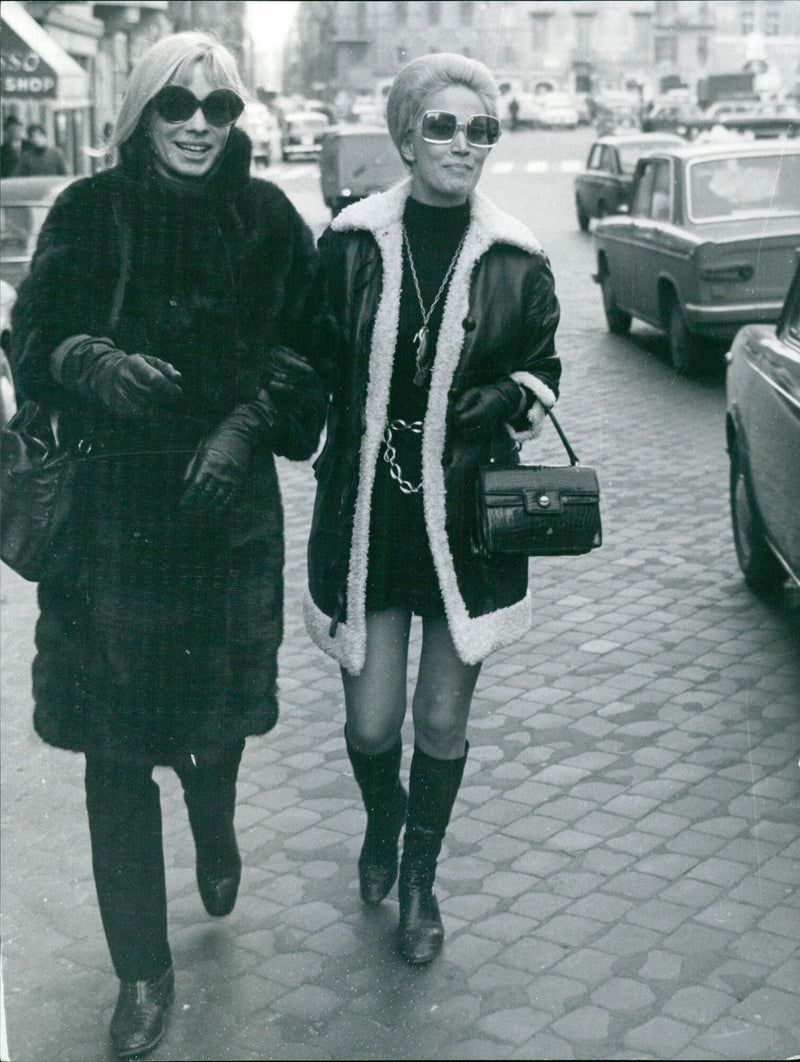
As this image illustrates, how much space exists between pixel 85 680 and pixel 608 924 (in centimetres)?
132

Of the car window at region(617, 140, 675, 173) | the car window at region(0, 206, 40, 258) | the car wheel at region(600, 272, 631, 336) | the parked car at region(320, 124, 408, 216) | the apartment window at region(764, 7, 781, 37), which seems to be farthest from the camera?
the car window at region(617, 140, 675, 173)

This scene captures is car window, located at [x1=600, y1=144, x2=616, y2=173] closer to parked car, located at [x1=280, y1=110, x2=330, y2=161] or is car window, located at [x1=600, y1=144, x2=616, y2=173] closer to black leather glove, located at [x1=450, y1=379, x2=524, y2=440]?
parked car, located at [x1=280, y1=110, x2=330, y2=161]

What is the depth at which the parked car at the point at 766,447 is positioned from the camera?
5.25m

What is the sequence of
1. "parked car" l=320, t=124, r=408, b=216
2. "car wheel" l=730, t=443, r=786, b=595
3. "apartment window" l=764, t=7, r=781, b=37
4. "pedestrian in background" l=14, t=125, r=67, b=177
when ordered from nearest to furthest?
"parked car" l=320, t=124, r=408, b=216 < "apartment window" l=764, t=7, r=781, b=37 < "car wheel" l=730, t=443, r=786, b=595 < "pedestrian in background" l=14, t=125, r=67, b=177

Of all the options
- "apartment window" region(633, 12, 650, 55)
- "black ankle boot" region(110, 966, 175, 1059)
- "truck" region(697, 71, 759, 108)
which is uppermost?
"truck" region(697, 71, 759, 108)

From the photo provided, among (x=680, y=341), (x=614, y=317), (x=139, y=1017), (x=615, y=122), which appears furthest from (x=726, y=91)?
(x=139, y=1017)

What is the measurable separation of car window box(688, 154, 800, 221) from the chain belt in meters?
6.42

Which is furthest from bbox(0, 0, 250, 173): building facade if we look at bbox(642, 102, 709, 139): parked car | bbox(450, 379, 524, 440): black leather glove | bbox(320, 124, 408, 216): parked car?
bbox(642, 102, 709, 139): parked car

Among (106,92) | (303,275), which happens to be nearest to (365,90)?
(303,275)

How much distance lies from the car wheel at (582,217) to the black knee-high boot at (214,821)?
24.3 feet

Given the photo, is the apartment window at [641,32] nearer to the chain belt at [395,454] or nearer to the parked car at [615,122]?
the chain belt at [395,454]

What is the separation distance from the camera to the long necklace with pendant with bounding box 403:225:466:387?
3129 millimetres

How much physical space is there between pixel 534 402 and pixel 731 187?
7.43m

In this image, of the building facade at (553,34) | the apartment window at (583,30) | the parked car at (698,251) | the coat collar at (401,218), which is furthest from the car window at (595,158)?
the coat collar at (401,218)
